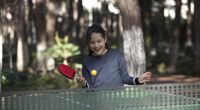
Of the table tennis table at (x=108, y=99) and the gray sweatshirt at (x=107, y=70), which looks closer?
the table tennis table at (x=108, y=99)

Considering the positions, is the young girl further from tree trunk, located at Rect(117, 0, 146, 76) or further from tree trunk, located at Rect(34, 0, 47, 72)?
tree trunk, located at Rect(34, 0, 47, 72)

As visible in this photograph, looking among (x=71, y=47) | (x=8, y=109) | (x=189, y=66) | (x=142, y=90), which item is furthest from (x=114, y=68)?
(x=189, y=66)

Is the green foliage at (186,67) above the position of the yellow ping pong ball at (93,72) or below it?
below

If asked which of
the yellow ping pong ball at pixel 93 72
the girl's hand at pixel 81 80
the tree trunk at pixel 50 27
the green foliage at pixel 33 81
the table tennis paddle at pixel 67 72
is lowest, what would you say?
the green foliage at pixel 33 81

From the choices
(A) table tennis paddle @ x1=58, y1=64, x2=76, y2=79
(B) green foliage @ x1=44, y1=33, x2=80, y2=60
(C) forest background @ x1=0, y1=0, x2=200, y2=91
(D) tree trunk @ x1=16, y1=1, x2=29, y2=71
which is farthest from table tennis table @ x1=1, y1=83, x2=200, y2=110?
(D) tree trunk @ x1=16, y1=1, x2=29, y2=71

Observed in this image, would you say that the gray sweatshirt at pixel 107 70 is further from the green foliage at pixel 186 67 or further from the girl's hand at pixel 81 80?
the green foliage at pixel 186 67

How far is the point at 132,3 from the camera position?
9.73m

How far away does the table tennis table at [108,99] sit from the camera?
332 centimetres

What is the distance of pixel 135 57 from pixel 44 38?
13.6 meters

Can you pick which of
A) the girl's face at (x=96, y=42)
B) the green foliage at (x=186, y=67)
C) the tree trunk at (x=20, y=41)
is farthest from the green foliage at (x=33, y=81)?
the girl's face at (x=96, y=42)

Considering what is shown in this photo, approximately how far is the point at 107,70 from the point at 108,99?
2.54ft

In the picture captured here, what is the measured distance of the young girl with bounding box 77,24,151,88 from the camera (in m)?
4.12

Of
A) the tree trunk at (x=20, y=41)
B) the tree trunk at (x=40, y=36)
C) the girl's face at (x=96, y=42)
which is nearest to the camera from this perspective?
the girl's face at (x=96, y=42)

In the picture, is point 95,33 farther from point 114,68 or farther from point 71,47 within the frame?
point 71,47
